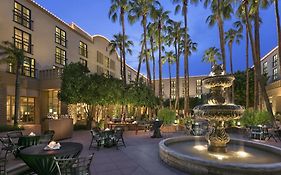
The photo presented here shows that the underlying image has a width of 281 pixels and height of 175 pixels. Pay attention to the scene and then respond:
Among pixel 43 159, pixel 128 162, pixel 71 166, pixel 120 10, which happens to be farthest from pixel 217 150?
pixel 120 10

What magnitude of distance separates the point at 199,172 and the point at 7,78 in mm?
20305

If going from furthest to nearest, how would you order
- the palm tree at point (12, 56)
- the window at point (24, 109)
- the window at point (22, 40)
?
the window at point (22, 40), the window at point (24, 109), the palm tree at point (12, 56)

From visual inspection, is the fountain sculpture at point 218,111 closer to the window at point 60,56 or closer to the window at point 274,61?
the window at point 60,56

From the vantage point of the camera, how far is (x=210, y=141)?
837 centimetres

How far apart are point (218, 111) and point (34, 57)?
73.1ft

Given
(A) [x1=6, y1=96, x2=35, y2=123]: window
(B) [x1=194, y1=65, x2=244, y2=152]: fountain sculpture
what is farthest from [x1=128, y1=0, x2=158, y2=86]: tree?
(B) [x1=194, y1=65, x2=244, y2=152]: fountain sculpture

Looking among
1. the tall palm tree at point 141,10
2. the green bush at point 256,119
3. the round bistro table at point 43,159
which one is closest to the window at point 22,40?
the tall palm tree at point 141,10

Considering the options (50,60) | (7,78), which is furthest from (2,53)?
(50,60)

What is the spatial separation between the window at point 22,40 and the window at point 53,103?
5.30 metres

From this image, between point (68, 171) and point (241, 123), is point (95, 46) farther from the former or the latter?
point (68, 171)

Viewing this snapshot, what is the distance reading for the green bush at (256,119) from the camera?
16.3 meters

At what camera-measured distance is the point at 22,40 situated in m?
22.9

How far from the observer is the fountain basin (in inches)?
220

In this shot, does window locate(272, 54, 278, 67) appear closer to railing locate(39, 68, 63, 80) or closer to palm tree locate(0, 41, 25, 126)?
railing locate(39, 68, 63, 80)
